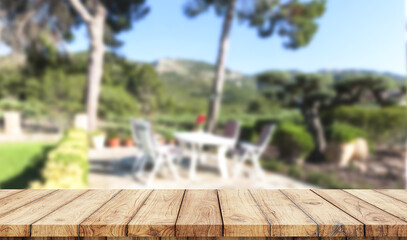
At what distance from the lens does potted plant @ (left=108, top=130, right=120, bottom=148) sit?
5.14 m

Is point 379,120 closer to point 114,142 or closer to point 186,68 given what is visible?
point 186,68

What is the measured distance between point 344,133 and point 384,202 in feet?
12.5

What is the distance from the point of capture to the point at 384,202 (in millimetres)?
838

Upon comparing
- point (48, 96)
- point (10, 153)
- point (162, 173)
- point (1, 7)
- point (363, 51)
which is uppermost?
point (1, 7)

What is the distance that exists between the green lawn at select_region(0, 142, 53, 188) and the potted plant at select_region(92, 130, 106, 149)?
190cm

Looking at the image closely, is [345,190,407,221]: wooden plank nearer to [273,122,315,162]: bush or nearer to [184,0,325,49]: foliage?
[273,122,315,162]: bush

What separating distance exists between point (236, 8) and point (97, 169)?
10.3ft

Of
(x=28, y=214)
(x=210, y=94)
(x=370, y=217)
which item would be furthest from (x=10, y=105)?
(x=370, y=217)

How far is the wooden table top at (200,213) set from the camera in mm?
635

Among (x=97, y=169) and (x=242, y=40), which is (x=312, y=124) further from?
(x=97, y=169)

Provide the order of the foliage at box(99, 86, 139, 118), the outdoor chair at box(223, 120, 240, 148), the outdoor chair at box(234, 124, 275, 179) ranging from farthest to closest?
1. the foliage at box(99, 86, 139, 118)
2. the outdoor chair at box(223, 120, 240, 148)
3. the outdoor chair at box(234, 124, 275, 179)

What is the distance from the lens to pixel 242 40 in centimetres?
491

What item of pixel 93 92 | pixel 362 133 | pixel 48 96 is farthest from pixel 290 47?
pixel 48 96

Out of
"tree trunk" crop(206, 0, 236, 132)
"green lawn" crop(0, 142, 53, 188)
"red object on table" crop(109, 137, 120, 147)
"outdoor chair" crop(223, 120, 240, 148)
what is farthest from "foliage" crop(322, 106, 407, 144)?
"green lawn" crop(0, 142, 53, 188)
